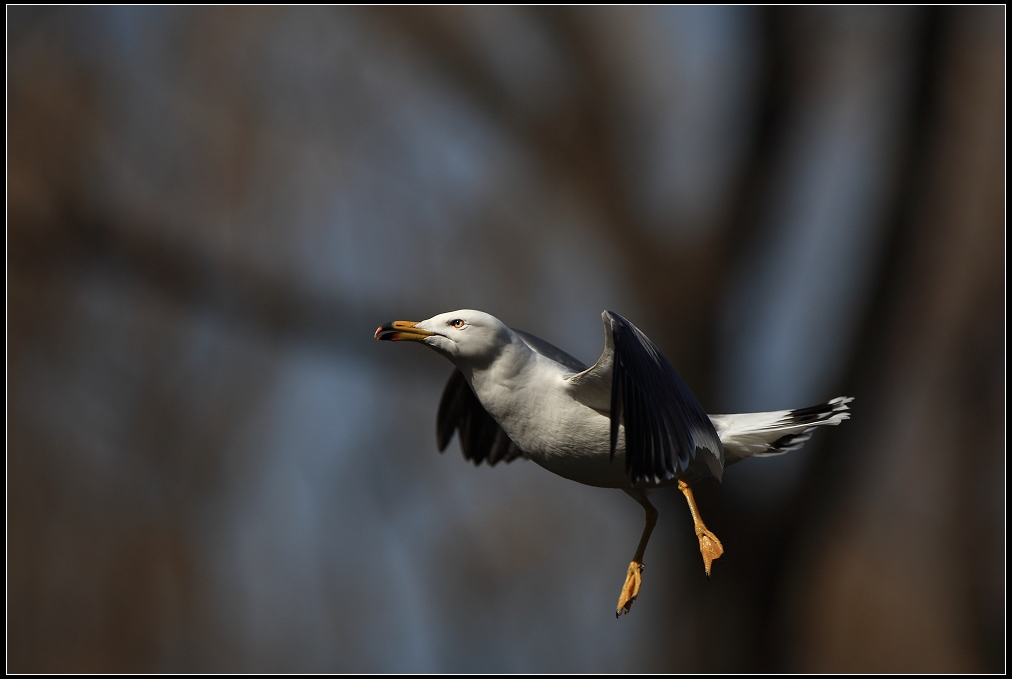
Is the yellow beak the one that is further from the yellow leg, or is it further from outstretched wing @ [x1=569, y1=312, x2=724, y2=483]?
the yellow leg

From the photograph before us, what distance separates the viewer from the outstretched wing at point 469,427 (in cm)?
375

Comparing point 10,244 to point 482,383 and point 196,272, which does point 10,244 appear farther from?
point 482,383

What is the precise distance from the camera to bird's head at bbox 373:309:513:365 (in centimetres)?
279

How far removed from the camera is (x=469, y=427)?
12.4 ft

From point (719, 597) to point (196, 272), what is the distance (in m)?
6.46

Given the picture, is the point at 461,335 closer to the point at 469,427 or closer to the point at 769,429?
the point at 469,427

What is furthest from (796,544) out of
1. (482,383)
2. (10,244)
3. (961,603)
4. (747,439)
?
(10,244)

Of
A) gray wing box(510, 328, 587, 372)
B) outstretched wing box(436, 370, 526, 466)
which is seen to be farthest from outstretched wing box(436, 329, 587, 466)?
gray wing box(510, 328, 587, 372)

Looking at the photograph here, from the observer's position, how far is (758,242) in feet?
29.0

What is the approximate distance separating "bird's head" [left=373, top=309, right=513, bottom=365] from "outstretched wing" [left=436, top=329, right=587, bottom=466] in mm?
882

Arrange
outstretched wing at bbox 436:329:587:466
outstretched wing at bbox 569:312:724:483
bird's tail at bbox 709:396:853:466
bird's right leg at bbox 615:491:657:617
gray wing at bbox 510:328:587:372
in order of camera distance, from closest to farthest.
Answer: outstretched wing at bbox 569:312:724:483, bird's right leg at bbox 615:491:657:617, bird's tail at bbox 709:396:853:466, gray wing at bbox 510:328:587:372, outstretched wing at bbox 436:329:587:466

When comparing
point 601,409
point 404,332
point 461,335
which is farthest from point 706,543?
point 404,332

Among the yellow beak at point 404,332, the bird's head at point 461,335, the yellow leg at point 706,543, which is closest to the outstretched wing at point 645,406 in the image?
the yellow leg at point 706,543

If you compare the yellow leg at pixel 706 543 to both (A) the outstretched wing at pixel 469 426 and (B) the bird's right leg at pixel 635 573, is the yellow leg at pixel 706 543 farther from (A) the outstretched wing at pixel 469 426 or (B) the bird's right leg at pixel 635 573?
(A) the outstretched wing at pixel 469 426
